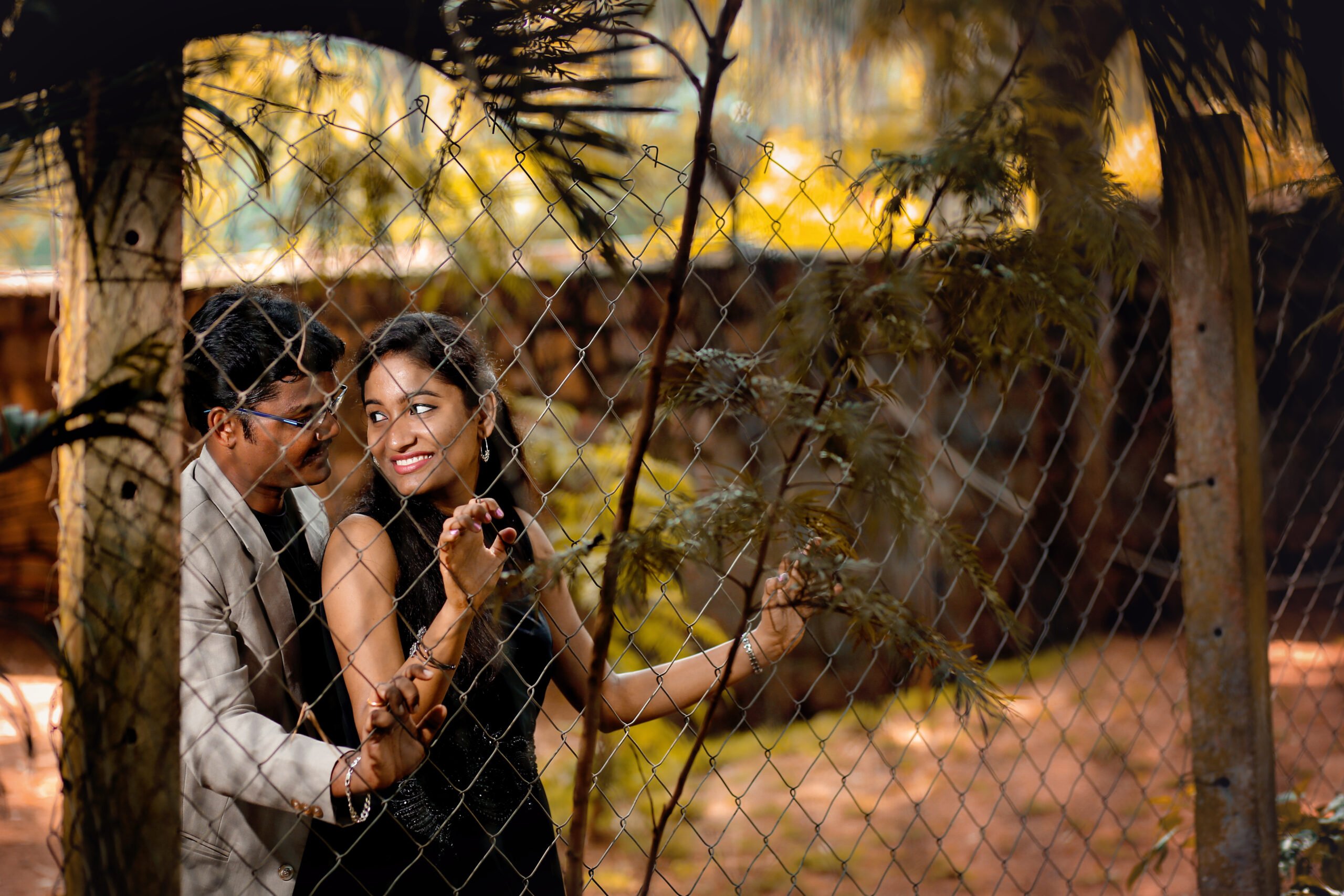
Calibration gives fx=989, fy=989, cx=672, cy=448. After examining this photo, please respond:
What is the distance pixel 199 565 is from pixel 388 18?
0.76m

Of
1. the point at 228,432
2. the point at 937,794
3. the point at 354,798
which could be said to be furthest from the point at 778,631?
the point at 937,794

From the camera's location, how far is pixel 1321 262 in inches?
147

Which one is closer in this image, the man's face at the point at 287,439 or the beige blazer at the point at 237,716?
the beige blazer at the point at 237,716

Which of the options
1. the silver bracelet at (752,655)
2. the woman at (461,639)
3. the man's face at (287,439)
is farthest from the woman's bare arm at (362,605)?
the silver bracelet at (752,655)

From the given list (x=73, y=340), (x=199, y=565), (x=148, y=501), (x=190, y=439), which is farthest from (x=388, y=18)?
(x=190, y=439)

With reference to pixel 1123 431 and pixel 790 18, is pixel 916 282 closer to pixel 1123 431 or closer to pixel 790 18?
pixel 790 18

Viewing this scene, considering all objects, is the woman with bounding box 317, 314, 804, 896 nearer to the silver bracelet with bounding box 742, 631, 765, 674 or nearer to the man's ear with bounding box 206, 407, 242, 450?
the silver bracelet with bounding box 742, 631, 765, 674

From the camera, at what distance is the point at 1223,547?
1.83 m

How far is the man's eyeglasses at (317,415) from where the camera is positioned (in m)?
1.30

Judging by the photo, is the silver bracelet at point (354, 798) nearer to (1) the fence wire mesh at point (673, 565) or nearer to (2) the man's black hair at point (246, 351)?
(1) the fence wire mesh at point (673, 565)

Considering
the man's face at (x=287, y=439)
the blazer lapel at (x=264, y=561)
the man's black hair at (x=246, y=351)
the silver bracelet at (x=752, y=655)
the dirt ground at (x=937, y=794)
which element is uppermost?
the man's black hair at (x=246, y=351)

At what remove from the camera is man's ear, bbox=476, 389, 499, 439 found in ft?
5.20

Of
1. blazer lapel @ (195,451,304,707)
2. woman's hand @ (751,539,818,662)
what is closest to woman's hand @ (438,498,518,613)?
blazer lapel @ (195,451,304,707)

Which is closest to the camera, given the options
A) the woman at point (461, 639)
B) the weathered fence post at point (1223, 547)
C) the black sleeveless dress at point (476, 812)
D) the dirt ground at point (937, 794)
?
the woman at point (461, 639)
